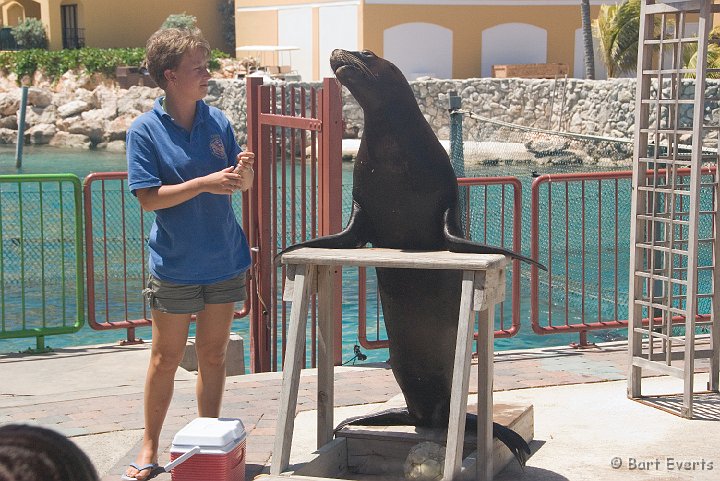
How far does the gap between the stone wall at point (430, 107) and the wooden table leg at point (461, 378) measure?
20010mm

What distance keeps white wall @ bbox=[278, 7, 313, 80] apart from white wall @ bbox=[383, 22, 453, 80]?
3851 mm

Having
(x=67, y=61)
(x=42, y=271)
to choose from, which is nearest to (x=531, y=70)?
(x=67, y=61)

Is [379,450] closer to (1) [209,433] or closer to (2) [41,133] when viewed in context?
(1) [209,433]

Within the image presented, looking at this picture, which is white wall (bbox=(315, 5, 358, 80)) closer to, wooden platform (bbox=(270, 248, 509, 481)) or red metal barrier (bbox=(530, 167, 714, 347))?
red metal barrier (bbox=(530, 167, 714, 347))

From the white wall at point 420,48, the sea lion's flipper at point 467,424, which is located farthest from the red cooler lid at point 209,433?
the white wall at point 420,48

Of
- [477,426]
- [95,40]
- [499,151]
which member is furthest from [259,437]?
[95,40]

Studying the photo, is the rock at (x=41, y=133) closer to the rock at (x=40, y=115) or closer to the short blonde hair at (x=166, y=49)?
the rock at (x=40, y=115)

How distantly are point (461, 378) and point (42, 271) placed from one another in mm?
4248

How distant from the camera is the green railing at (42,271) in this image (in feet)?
23.9

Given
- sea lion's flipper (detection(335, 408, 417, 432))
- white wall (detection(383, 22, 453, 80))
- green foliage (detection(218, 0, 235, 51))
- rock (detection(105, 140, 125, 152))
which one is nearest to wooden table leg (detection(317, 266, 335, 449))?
sea lion's flipper (detection(335, 408, 417, 432))

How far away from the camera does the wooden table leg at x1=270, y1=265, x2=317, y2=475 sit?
417cm

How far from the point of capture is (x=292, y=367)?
421cm

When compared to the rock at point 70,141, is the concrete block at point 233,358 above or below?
below

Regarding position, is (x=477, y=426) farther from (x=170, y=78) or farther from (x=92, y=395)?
(x=92, y=395)
